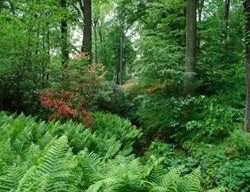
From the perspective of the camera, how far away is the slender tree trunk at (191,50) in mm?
9512

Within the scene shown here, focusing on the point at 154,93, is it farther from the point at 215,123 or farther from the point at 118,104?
the point at 118,104

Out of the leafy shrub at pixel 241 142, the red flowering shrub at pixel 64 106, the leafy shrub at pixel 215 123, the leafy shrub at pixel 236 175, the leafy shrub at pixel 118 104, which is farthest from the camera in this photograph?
the leafy shrub at pixel 118 104

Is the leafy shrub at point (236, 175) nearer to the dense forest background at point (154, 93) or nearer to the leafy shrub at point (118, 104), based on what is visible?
the dense forest background at point (154, 93)

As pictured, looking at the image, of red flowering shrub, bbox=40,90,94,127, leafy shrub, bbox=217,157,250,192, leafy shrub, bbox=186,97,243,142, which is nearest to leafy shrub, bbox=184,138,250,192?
leafy shrub, bbox=217,157,250,192

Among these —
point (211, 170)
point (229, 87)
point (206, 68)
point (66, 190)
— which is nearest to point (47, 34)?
point (206, 68)

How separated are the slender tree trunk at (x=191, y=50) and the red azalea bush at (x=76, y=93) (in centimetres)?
228

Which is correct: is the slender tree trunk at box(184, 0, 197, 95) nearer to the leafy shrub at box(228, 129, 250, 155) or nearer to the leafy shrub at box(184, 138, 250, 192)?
the leafy shrub at box(184, 138, 250, 192)

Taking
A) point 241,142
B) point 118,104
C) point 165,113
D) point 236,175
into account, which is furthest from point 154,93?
point 236,175

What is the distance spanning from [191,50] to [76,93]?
10.9ft

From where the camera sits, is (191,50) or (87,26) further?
(87,26)

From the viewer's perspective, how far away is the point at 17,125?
19.5ft

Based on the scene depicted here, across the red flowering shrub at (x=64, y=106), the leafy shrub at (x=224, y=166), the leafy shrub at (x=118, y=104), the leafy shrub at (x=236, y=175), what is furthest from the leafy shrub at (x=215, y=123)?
the leafy shrub at (x=118, y=104)

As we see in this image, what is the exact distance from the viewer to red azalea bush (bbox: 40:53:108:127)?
898 centimetres

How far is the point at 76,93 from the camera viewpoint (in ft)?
31.4
